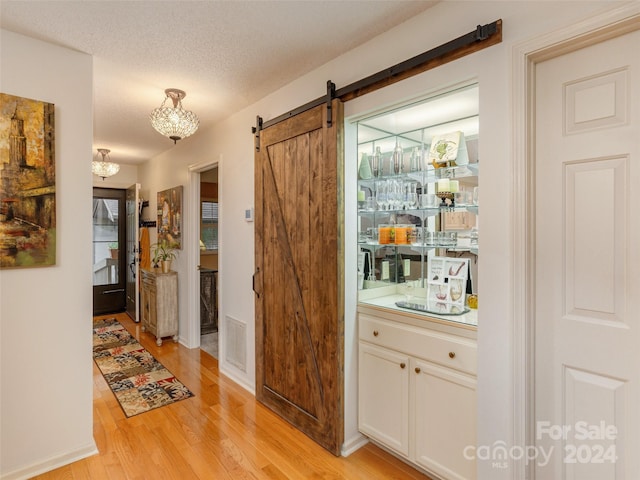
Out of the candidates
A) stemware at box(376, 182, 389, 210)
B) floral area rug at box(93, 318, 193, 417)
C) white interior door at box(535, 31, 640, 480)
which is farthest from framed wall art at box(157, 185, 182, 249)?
white interior door at box(535, 31, 640, 480)

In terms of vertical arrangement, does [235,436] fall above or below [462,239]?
below

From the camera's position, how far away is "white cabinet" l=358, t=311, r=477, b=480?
1739 millimetres

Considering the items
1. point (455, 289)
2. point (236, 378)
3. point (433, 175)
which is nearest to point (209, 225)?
point (236, 378)

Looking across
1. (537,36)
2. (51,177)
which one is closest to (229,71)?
(51,177)

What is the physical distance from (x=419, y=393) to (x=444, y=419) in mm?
173

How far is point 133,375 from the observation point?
133 inches

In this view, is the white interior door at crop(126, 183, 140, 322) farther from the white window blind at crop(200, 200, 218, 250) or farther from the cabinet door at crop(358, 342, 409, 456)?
the cabinet door at crop(358, 342, 409, 456)

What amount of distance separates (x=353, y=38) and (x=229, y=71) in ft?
3.05

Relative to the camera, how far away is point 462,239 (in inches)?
81.6

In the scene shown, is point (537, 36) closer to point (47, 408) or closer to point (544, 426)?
point (544, 426)

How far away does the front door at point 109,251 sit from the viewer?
5805 millimetres

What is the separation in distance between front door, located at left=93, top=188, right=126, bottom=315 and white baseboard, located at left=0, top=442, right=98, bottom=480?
4220mm

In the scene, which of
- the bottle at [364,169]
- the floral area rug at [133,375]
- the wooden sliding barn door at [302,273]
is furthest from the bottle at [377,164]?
the floral area rug at [133,375]

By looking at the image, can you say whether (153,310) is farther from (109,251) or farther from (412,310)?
(412,310)
